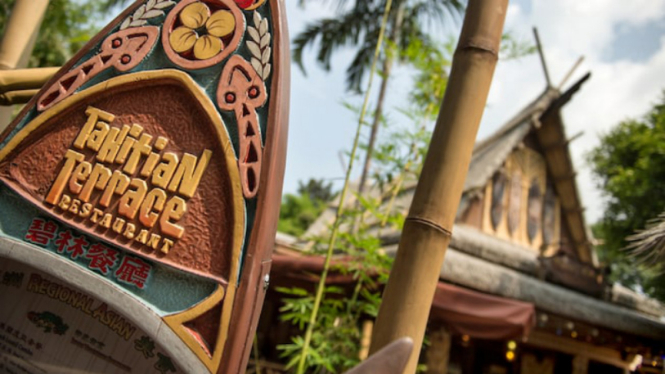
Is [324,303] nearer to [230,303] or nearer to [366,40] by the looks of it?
[230,303]

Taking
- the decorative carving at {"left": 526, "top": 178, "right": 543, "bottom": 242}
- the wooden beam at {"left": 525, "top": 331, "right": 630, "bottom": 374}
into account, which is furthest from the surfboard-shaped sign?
the decorative carving at {"left": 526, "top": 178, "right": 543, "bottom": 242}

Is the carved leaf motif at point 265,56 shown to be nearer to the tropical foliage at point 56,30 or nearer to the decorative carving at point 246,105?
the decorative carving at point 246,105

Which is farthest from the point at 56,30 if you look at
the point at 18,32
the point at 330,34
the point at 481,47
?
the point at 481,47

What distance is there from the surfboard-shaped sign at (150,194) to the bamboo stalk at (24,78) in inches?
7.7

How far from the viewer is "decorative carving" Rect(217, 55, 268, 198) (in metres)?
1.32

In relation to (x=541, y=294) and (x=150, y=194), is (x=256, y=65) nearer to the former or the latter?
(x=150, y=194)

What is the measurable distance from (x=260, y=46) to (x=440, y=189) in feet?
2.20

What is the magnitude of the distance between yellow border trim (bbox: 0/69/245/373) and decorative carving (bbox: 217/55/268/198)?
1.1 inches

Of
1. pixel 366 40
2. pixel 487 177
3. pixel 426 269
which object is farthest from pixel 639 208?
pixel 426 269

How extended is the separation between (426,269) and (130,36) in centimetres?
119

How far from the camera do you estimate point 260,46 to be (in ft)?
4.70

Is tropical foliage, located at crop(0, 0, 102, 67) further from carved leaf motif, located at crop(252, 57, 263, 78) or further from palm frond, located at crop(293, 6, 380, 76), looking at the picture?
carved leaf motif, located at crop(252, 57, 263, 78)

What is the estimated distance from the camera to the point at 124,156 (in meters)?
1.45

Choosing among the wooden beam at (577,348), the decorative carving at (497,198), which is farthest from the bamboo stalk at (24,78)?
the wooden beam at (577,348)
